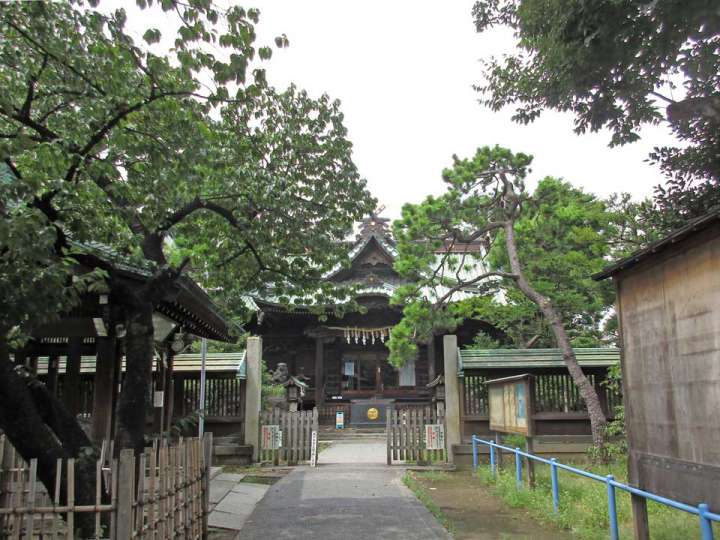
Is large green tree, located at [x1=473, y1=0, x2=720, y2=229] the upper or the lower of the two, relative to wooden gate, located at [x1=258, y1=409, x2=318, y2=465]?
upper

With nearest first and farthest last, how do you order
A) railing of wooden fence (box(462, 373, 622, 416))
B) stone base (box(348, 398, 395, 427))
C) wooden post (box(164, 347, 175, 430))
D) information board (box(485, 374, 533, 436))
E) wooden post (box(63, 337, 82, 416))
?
wooden post (box(63, 337, 82, 416))
information board (box(485, 374, 533, 436))
wooden post (box(164, 347, 175, 430))
railing of wooden fence (box(462, 373, 622, 416))
stone base (box(348, 398, 395, 427))

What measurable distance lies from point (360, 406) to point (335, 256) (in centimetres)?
1581

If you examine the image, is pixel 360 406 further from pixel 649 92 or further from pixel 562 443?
pixel 649 92

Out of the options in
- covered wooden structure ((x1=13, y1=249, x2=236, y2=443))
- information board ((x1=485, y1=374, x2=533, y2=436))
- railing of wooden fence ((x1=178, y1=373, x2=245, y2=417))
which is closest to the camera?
covered wooden structure ((x1=13, y1=249, x2=236, y2=443))

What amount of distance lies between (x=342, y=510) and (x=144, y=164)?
5618mm

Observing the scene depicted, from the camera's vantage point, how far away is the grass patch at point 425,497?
8.19m

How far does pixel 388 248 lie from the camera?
88.9ft

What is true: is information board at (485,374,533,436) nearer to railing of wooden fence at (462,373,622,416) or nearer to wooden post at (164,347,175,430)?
railing of wooden fence at (462,373,622,416)

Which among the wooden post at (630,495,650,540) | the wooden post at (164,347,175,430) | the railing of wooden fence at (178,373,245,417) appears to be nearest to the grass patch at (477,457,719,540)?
the wooden post at (630,495,650,540)

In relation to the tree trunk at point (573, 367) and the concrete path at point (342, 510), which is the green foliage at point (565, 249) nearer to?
the tree trunk at point (573, 367)

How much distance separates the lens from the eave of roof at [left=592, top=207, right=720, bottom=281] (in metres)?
4.33

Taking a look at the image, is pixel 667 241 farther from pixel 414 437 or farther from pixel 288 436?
pixel 288 436

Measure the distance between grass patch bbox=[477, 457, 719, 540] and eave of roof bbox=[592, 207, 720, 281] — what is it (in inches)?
118

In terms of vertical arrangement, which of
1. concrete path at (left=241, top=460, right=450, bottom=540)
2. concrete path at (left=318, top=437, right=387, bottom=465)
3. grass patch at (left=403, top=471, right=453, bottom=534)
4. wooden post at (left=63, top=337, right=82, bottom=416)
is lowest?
concrete path at (left=318, top=437, right=387, bottom=465)
